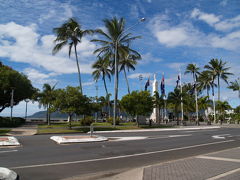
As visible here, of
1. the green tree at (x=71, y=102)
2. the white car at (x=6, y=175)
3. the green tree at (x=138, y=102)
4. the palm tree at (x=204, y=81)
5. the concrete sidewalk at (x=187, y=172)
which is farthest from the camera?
the palm tree at (x=204, y=81)

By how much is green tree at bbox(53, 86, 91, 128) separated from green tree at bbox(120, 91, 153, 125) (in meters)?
9.26

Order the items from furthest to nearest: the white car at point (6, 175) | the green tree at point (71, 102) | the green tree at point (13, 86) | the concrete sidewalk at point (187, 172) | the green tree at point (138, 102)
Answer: the green tree at point (13, 86), the green tree at point (138, 102), the green tree at point (71, 102), the concrete sidewalk at point (187, 172), the white car at point (6, 175)

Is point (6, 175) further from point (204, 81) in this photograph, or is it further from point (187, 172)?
point (204, 81)

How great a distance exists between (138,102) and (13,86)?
2052 cm

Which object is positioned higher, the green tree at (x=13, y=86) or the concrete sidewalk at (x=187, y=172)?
the green tree at (x=13, y=86)

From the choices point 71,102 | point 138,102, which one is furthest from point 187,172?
point 138,102

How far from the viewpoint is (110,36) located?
32.5 metres

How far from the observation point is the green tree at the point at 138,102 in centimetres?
3268

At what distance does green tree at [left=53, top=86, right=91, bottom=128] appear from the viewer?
941 inches

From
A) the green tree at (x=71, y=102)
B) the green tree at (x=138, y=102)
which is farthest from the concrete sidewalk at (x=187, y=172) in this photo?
the green tree at (x=138, y=102)

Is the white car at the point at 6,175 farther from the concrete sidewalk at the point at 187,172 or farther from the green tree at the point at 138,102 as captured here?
the green tree at the point at 138,102

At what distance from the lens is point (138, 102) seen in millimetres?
33000

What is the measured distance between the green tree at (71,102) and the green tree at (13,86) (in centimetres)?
1296

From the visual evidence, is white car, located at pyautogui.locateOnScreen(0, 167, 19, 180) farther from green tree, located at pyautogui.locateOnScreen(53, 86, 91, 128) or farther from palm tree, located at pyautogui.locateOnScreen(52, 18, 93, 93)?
palm tree, located at pyautogui.locateOnScreen(52, 18, 93, 93)
